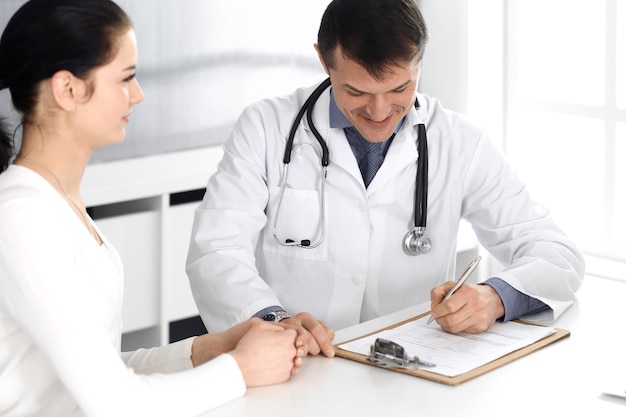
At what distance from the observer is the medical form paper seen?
1.77 m

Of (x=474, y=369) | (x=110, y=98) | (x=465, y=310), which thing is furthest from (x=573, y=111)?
(x=110, y=98)

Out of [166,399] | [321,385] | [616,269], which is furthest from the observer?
[616,269]

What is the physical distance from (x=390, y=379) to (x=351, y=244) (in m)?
0.65

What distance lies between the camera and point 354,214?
7.54 ft

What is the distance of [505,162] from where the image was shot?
2.39 metres

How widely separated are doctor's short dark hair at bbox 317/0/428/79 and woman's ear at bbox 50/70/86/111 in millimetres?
710

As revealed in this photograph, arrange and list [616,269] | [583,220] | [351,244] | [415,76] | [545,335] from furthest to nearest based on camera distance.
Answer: [583,220] < [616,269] < [351,244] < [415,76] < [545,335]

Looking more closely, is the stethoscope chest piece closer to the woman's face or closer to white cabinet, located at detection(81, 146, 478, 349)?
the woman's face

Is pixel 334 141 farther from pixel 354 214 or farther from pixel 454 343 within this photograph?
pixel 454 343

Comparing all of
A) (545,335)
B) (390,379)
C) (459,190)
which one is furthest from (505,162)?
(390,379)

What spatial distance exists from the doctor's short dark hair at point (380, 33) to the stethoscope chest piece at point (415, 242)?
0.42 metres

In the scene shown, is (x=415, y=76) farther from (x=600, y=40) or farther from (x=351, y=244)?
(x=600, y=40)

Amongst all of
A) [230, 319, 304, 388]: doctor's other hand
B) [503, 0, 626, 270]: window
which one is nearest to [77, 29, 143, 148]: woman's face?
[230, 319, 304, 388]: doctor's other hand

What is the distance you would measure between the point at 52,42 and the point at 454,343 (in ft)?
2.98
